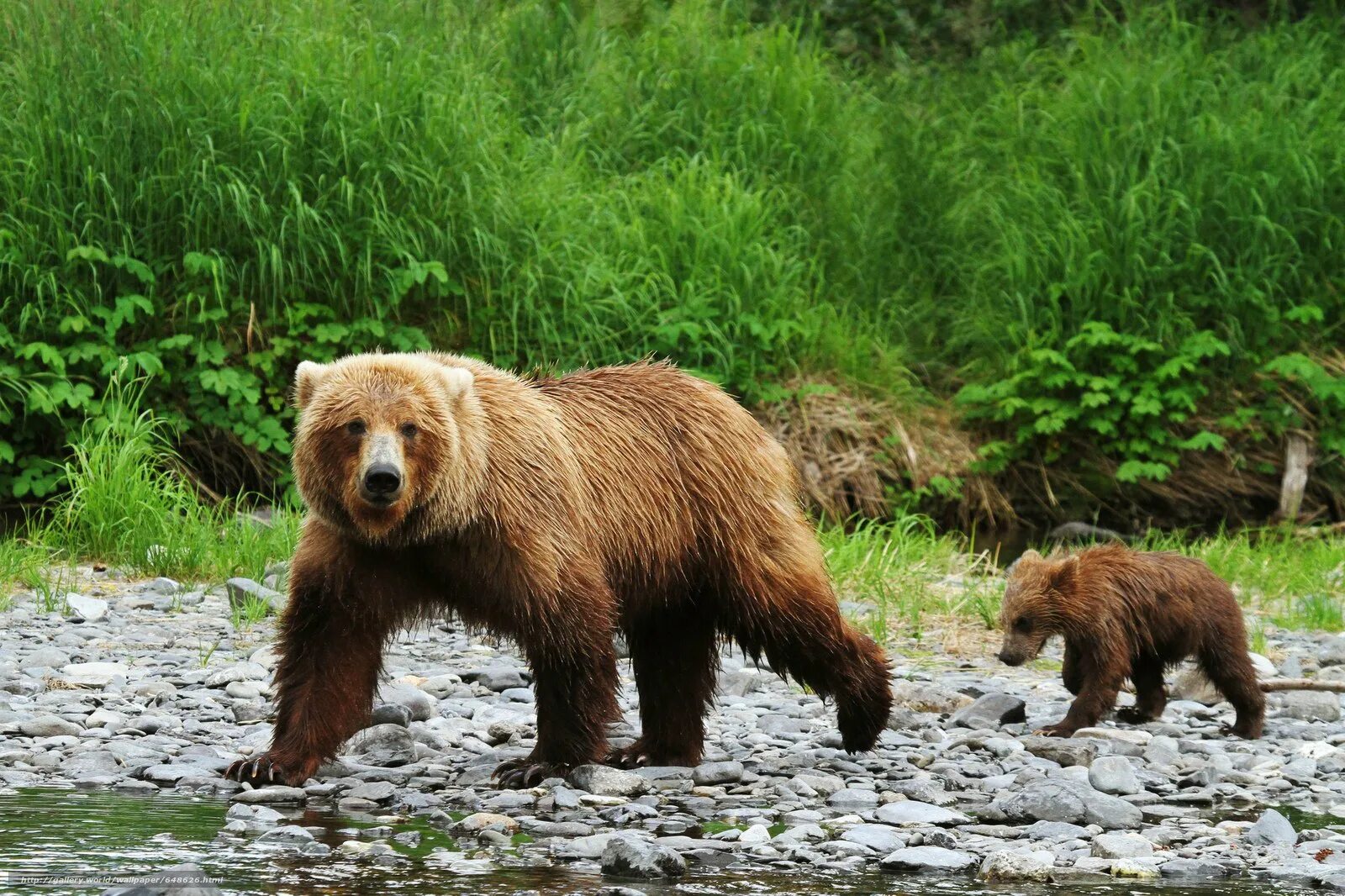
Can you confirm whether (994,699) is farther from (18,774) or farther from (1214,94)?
(1214,94)

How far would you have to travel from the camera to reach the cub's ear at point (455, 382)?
412 centimetres

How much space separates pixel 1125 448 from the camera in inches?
404

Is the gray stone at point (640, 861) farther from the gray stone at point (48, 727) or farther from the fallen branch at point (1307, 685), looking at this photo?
the fallen branch at point (1307, 685)

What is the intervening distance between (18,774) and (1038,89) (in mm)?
10032

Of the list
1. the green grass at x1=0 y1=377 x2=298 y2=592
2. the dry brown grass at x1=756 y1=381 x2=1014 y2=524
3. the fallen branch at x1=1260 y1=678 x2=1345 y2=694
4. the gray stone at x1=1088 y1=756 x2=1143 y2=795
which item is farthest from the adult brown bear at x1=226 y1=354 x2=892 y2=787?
the dry brown grass at x1=756 y1=381 x2=1014 y2=524

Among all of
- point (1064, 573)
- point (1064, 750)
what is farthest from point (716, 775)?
point (1064, 573)

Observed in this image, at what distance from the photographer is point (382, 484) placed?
384 centimetres

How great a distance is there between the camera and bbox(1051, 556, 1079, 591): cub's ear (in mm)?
5457

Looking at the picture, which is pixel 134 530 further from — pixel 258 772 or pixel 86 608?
pixel 258 772

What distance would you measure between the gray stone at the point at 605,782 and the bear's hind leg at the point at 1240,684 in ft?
7.07

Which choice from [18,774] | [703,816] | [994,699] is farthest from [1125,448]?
[18,774]

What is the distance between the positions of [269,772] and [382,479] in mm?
823

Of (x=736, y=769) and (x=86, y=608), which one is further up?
(x=736, y=769)

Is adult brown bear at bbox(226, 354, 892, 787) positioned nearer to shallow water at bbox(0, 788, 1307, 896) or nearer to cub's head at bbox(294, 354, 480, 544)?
cub's head at bbox(294, 354, 480, 544)
